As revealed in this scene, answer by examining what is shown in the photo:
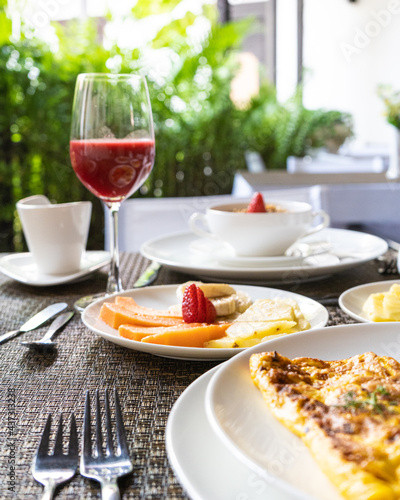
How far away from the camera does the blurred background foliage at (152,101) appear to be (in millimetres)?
3412

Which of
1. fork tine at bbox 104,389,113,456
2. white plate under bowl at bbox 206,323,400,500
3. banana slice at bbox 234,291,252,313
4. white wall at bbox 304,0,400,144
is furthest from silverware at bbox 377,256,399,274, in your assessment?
white wall at bbox 304,0,400,144

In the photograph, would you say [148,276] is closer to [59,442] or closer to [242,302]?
[242,302]

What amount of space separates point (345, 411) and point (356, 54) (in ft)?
22.8

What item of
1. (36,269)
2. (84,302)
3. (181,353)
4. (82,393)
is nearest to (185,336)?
(181,353)

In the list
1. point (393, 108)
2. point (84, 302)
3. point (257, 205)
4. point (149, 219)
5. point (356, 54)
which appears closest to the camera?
point (84, 302)

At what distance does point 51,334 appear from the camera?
816 mm

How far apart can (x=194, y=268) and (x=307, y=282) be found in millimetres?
240

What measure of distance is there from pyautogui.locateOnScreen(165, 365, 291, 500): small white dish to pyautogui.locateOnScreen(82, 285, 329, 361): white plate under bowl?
0.49 feet

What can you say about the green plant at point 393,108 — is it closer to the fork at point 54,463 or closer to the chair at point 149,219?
the chair at point 149,219

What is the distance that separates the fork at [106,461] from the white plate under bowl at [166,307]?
154 millimetres

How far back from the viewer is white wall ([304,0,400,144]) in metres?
5.94

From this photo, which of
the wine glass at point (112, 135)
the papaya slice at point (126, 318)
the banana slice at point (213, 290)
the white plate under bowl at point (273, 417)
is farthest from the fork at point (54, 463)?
the wine glass at point (112, 135)

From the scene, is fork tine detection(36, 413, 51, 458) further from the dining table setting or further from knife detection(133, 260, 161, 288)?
knife detection(133, 260, 161, 288)

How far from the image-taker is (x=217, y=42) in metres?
3.83
